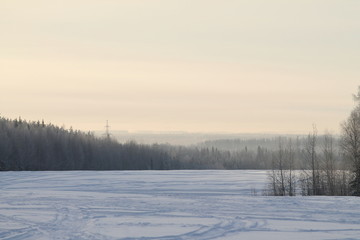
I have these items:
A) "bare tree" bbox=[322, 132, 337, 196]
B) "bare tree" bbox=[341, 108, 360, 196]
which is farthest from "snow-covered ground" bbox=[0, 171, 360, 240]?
"bare tree" bbox=[322, 132, 337, 196]

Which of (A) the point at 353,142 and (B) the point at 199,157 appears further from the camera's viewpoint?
(B) the point at 199,157

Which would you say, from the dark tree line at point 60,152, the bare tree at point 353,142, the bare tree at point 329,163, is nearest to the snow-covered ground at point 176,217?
the bare tree at point 353,142

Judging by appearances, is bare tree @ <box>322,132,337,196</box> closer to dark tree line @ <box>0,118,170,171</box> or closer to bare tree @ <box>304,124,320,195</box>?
bare tree @ <box>304,124,320,195</box>

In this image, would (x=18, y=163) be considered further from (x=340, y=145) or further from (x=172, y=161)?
(x=340, y=145)

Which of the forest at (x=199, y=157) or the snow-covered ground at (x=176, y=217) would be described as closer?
the snow-covered ground at (x=176, y=217)

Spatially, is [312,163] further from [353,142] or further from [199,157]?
[199,157]

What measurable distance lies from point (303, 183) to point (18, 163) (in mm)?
52107

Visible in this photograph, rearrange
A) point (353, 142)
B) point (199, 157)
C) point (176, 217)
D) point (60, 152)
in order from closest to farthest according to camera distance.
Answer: point (176, 217) → point (353, 142) → point (60, 152) → point (199, 157)

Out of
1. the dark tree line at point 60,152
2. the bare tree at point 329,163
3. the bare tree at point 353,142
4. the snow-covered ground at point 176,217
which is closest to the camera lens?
the snow-covered ground at point 176,217

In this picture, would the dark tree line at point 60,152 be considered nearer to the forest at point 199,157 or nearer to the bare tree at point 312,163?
A: the forest at point 199,157

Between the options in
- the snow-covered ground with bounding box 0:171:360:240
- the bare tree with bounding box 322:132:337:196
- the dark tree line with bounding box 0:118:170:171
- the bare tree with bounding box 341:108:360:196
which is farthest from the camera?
the dark tree line with bounding box 0:118:170:171

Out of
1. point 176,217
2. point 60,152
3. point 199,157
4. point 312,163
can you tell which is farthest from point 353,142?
point 199,157

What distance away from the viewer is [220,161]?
135m

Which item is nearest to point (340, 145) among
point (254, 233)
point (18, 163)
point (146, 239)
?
point (254, 233)
